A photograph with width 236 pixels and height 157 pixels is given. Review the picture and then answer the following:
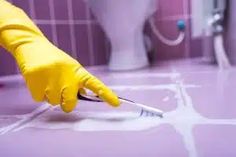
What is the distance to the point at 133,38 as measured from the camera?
143 cm

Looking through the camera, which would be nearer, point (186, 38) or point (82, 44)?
point (82, 44)

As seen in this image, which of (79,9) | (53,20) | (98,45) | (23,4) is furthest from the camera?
(98,45)

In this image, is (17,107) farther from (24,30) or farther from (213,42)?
(213,42)

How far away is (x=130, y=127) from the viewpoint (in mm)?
501

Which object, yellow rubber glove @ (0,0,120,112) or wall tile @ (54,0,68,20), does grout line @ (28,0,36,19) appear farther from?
yellow rubber glove @ (0,0,120,112)

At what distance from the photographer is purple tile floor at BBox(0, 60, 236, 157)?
403 millimetres

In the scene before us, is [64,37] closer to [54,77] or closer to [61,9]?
[61,9]

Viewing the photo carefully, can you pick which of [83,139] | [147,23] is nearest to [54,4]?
[147,23]

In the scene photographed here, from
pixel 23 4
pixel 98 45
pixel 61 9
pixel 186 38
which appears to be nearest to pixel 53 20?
pixel 61 9

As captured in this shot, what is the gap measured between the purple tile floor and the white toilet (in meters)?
0.60

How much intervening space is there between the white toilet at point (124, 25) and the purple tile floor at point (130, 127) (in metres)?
0.60

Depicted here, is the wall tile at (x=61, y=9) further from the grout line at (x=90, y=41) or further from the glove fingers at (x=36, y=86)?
the glove fingers at (x=36, y=86)

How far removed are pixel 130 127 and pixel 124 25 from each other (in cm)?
94

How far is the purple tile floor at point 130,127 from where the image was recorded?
15.9 inches
